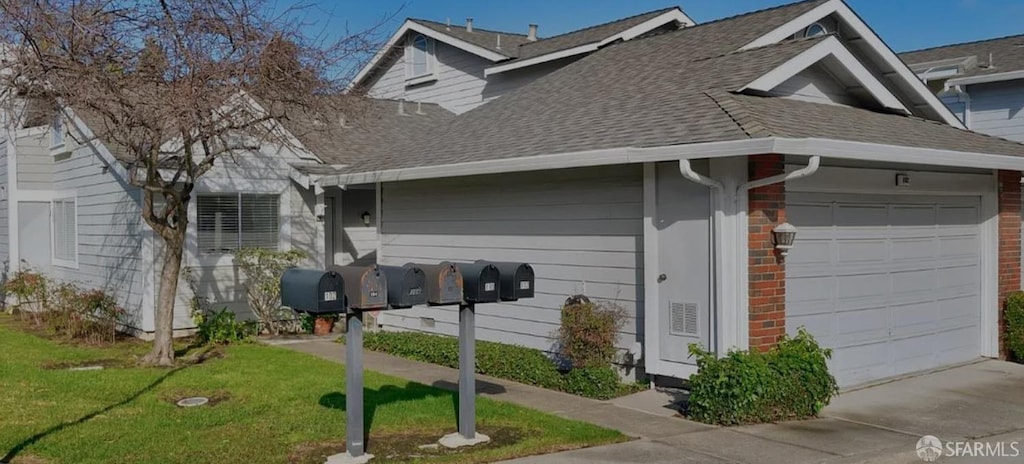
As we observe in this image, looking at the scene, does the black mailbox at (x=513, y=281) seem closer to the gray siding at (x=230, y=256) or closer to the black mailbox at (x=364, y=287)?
the black mailbox at (x=364, y=287)

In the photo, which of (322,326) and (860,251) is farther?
(322,326)

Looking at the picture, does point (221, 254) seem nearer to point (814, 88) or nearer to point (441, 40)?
point (441, 40)

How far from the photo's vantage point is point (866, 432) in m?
7.80

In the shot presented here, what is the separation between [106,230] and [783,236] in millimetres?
11181

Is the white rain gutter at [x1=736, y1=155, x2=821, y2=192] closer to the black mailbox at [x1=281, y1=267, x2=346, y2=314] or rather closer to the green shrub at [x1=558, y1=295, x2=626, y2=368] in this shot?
the green shrub at [x1=558, y1=295, x2=626, y2=368]

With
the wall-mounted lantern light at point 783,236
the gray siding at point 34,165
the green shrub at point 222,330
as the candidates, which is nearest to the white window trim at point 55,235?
the gray siding at point 34,165

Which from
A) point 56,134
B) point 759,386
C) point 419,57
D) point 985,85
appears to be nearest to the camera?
point 759,386

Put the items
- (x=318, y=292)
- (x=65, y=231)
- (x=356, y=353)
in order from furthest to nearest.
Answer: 1. (x=65, y=231)
2. (x=356, y=353)
3. (x=318, y=292)

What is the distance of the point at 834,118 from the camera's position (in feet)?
33.2

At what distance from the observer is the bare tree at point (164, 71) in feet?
31.8

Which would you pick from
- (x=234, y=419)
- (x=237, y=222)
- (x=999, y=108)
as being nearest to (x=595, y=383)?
(x=234, y=419)

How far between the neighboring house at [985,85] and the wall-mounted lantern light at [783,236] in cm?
1250

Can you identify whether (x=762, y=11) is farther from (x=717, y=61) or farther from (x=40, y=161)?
(x=40, y=161)

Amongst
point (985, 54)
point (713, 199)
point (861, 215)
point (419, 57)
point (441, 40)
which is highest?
point (441, 40)
